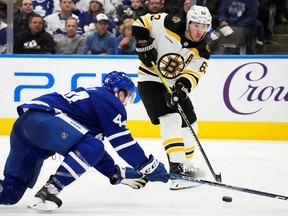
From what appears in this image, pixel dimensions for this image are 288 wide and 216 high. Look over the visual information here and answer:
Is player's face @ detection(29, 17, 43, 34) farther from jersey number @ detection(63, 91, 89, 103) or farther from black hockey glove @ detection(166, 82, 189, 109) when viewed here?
jersey number @ detection(63, 91, 89, 103)

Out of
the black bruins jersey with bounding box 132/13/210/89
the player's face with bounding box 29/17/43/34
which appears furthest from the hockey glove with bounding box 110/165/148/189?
the player's face with bounding box 29/17/43/34

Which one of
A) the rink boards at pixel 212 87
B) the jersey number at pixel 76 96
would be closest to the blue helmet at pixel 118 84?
the jersey number at pixel 76 96

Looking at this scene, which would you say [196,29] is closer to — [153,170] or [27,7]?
[153,170]

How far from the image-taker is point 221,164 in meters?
5.34

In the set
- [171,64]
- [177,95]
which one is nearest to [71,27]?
[171,64]

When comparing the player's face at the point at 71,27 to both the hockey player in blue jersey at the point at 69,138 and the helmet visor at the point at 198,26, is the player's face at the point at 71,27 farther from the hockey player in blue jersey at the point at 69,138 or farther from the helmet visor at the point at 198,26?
the hockey player in blue jersey at the point at 69,138

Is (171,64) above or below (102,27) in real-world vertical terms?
above

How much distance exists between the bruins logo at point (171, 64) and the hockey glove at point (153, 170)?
120 cm

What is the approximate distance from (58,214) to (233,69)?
3786 mm

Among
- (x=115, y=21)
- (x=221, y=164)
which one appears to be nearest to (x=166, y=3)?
(x=115, y=21)

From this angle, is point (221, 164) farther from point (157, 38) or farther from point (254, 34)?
point (254, 34)

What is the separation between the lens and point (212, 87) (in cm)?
683

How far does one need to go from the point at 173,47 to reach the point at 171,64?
0.12 meters

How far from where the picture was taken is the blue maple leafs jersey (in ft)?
11.2
